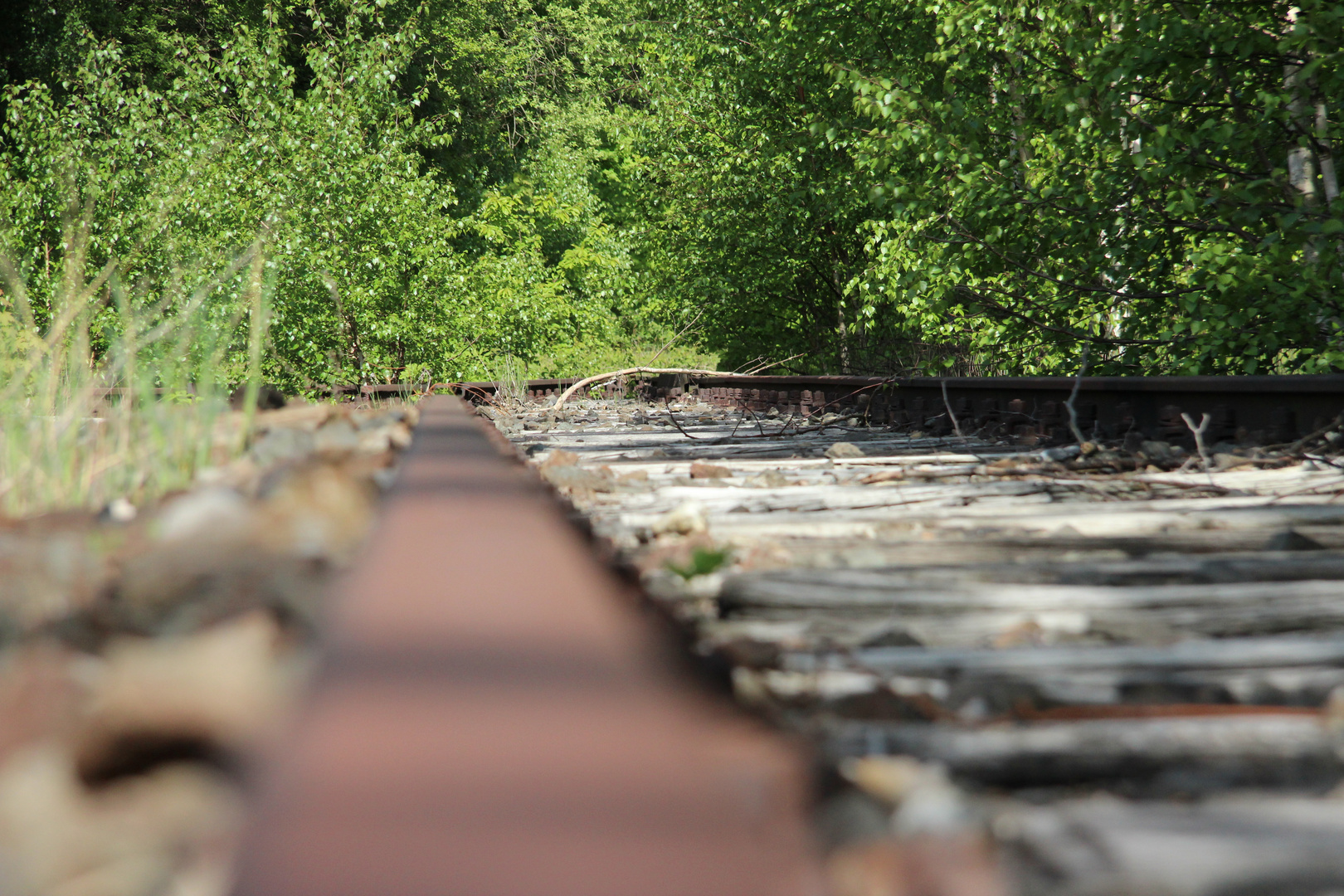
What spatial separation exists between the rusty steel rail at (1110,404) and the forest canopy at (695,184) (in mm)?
1464

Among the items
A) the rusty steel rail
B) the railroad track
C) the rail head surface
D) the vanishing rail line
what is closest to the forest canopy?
the rusty steel rail

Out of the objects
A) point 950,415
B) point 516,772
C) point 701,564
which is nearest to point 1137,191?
point 950,415

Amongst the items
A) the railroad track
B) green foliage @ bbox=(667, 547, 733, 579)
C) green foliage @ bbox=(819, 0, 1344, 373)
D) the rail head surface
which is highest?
green foliage @ bbox=(819, 0, 1344, 373)

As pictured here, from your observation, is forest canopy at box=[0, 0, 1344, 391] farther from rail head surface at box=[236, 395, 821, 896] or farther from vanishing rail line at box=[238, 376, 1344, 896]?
rail head surface at box=[236, 395, 821, 896]

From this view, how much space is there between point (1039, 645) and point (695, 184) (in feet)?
51.8

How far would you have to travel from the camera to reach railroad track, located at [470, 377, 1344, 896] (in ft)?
2.21

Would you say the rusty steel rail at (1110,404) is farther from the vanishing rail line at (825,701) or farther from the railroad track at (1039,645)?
the vanishing rail line at (825,701)

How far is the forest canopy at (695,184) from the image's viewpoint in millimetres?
6125

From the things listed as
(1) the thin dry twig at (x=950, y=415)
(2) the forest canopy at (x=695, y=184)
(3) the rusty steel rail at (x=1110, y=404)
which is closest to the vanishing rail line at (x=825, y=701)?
(3) the rusty steel rail at (x=1110, y=404)

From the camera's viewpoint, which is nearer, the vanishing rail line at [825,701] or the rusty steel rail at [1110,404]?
the vanishing rail line at [825,701]

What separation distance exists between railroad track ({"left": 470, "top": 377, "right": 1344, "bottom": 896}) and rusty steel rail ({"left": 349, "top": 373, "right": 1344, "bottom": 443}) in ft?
0.23

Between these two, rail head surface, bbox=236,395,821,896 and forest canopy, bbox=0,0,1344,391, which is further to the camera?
forest canopy, bbox=0,0,1344,391

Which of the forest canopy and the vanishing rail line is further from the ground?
the forest canopy

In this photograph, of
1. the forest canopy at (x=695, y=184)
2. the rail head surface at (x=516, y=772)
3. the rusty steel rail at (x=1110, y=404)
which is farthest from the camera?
the forest canopy at (x=695, y=184)
